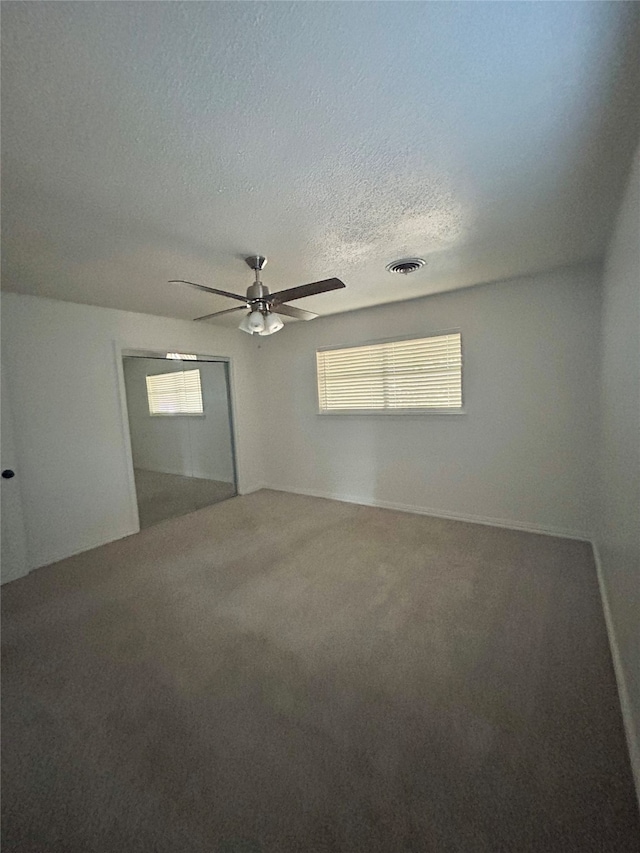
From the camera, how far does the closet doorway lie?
4.23m

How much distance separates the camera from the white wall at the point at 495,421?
2898 mm

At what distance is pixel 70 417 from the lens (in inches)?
126

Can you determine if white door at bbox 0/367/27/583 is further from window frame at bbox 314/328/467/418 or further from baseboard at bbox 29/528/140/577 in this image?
window frame at bbox 314/328/467/418

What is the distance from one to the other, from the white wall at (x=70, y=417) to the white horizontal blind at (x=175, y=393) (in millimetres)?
594

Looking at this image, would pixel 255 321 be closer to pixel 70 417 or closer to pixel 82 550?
pixel 70 417

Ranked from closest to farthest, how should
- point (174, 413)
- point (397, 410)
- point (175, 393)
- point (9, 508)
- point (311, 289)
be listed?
point (311, 289) < point (9, 508) < point (397, 410) < point (175, 393) < point (174, 413)

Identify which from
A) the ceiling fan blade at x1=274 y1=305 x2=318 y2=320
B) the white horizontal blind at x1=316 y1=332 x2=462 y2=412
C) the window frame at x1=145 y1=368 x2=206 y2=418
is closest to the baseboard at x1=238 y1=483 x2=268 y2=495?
the window frame at x1=145 y1=368 x2=206 y2=418

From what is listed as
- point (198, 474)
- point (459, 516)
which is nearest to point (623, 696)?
point (459, 516)

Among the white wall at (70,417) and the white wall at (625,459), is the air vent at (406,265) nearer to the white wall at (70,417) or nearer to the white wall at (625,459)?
the white wall at (625,459)

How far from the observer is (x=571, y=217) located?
6.65 feet

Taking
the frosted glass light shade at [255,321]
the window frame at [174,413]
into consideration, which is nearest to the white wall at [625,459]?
the frosted glass light shade at [255,321]

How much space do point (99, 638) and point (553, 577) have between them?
9.84 ft

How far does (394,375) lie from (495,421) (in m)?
1.17

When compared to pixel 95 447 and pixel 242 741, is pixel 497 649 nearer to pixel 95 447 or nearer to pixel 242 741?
pixel 242 741
